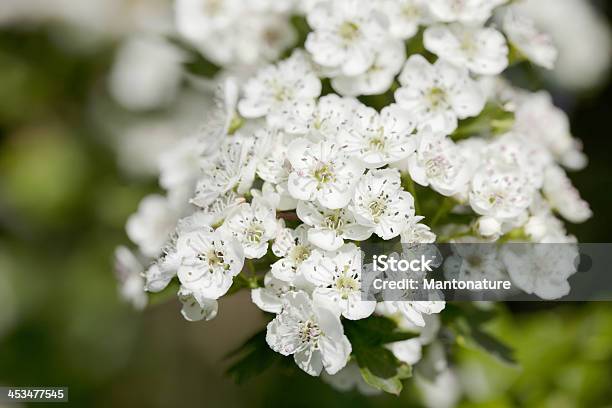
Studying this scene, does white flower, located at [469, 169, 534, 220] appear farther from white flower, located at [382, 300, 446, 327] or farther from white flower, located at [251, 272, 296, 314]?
white flower, located at [251, 272, 296, 314]

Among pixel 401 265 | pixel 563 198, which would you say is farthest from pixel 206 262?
pixel 563 198

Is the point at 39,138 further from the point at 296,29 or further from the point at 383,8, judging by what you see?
the point at 383,8

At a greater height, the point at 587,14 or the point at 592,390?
the point at 587,14

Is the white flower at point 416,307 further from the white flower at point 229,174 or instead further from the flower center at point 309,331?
the white flower at point 229,174

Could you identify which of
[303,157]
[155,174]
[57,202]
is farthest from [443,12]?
[57,202]

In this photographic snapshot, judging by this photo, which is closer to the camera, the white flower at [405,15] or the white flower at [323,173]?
the white flower at [323,173]

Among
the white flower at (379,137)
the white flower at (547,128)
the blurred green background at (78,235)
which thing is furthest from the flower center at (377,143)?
the blurred green background at (78,235)

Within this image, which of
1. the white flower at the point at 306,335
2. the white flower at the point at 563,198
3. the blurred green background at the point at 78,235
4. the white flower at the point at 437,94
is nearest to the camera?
the white flower at the point at 306,335

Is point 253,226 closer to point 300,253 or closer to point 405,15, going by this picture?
point 300,253
